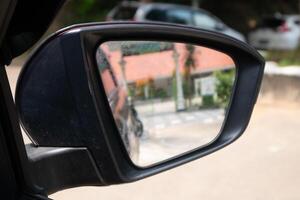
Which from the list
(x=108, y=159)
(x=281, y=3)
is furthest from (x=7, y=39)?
(x=281, y=3)

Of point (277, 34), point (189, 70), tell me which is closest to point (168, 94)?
point (189, 70)

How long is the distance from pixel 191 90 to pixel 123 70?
0.32 metres

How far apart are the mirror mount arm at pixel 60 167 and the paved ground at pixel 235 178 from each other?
265cm

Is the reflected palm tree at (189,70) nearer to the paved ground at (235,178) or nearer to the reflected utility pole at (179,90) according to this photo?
the reflected utility pole at (179,90)

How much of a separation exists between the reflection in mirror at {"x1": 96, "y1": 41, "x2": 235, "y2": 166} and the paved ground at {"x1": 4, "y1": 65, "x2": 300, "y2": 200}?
5.59 feet

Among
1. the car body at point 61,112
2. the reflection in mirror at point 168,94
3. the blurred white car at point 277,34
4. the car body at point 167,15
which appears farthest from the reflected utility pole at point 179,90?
the blurred white car at point 277,34

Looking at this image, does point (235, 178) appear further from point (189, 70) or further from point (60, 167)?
point (60, 167)

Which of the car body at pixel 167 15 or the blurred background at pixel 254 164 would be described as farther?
the car body at pixel 167 15

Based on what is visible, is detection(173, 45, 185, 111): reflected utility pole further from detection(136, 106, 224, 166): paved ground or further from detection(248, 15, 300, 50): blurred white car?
detection(248, 15, 300, 50): blurred white car

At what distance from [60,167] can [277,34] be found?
19.3m

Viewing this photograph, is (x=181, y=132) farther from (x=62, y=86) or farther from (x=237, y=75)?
(x=62, y=86)

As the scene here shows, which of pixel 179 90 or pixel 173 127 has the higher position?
pixel 179 90

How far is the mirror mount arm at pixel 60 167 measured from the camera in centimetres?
146

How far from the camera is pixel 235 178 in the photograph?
5.65 m
